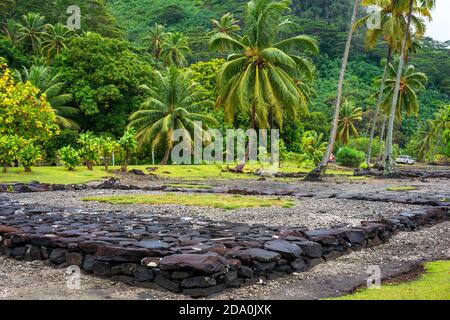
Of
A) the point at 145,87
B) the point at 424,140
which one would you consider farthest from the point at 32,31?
the point at 424,140

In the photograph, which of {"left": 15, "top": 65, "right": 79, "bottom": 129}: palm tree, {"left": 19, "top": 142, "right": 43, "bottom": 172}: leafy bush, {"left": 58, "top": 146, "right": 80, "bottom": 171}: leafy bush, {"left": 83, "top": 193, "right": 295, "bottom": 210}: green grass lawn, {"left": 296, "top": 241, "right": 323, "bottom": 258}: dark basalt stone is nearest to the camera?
{"left": 296, "top": 241, "right": 323, "bottom": 258}: dark basalt stone

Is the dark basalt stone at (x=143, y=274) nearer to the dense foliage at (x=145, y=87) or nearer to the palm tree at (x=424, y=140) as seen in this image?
the dense foliage at (x=145, y=87)

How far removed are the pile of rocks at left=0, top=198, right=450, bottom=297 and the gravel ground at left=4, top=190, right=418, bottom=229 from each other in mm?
1247

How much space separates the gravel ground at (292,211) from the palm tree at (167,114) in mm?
18912

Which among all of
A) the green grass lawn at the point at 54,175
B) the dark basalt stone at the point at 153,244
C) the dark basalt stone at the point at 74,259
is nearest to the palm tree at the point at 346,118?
the green grass lawn at the point at 54,175

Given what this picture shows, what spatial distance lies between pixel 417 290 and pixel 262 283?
1842mm

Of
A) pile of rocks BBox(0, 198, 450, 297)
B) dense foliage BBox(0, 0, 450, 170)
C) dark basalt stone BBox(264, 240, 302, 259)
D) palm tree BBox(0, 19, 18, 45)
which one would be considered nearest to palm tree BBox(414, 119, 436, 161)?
dense foliage BBox(0, 0, 450, 170)

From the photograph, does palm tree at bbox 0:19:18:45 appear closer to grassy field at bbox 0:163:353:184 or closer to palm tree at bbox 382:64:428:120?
grassy field at bbox 0:163:353:184

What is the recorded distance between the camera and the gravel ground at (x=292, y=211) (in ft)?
35.7

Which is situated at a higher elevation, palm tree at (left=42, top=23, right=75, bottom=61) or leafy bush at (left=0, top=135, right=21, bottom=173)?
palm tree at (left=42, top=23, right=75, bottom=61)

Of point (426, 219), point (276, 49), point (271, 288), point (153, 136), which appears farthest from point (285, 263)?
point (153, 136)

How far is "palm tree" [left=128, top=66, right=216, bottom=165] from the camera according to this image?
3441cm
